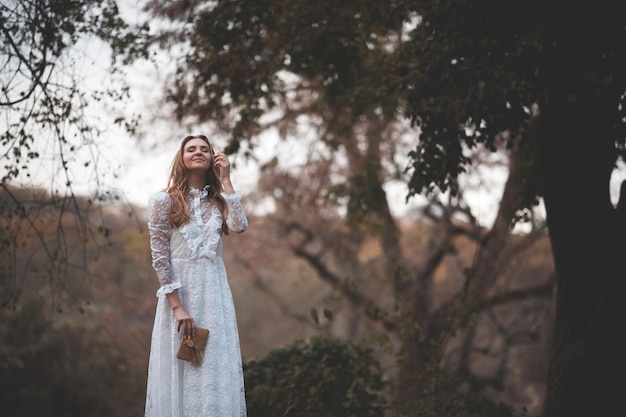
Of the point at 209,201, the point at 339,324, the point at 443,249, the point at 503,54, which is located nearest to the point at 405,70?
the point at 503,54

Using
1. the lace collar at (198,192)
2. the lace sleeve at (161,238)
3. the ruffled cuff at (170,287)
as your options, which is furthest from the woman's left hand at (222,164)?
the ruffled cuff at (170,287)

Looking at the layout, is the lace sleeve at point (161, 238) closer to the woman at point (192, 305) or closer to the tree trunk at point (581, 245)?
the woman at point (192, 305)

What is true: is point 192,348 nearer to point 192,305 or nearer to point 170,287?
point 192,305

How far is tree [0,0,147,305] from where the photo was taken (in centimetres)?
468

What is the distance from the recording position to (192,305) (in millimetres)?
3676

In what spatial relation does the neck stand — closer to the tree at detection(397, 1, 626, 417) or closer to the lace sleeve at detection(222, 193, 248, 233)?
the lace sleeve at detection(222, 193, 248, 233)

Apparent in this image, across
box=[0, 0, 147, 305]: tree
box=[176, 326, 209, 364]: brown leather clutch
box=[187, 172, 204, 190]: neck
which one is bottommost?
box=[176, 326, 209, 364]: brown leather clutch

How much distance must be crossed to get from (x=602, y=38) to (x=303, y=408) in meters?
3.69

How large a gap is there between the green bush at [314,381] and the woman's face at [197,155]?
220 cm

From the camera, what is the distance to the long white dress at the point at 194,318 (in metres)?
3.56

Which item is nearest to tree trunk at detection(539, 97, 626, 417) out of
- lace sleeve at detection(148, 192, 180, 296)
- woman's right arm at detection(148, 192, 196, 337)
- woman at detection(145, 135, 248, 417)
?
woman at detection(145, 135, 248, 417)

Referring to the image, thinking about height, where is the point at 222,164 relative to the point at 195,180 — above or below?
above

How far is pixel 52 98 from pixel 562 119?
3976mm

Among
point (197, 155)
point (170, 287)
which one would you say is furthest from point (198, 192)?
point (170, 287)
